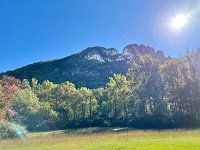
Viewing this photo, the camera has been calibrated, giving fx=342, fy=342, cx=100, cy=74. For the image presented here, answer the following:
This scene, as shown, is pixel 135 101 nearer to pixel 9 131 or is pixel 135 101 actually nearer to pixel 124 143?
pixel 9 131

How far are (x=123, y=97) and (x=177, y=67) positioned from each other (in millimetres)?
16565

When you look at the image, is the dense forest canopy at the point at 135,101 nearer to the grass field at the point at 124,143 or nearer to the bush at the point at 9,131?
the bush at the point at 9,131

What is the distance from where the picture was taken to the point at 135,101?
80625mm

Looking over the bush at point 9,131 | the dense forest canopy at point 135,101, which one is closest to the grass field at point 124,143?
the bush at point 9,131

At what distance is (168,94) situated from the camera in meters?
75.9

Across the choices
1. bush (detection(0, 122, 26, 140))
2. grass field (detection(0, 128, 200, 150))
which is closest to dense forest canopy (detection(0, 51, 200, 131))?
bush (detection(0, 122, 26, 140))

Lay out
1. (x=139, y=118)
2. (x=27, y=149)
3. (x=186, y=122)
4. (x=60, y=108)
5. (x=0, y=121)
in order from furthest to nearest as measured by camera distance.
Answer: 1. (x=60, y=108)
2. (x=139, y=118)
3. (x=186, y=122)
4. (x=0, y=121)
5. (x=27, y=149)

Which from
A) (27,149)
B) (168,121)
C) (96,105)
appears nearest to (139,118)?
(168,121)

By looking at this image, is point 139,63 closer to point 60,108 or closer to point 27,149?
point 60,108

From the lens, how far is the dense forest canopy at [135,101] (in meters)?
68.0

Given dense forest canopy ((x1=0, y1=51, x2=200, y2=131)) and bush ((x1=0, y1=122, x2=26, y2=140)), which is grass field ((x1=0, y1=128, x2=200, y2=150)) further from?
dense forest canopy ((x1=0, y1=51, x2=200, y2=131))

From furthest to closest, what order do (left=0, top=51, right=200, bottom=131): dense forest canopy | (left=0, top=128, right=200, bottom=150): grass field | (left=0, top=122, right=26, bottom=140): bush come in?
(left=0, top=51, right=200, bottom=131): dense forest canopy → (left=0, top=122, right=26, bottom=140): bush → (left=0, top=128, right=200, bottom=150): grass field

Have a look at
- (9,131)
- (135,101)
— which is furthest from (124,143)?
(135,101)

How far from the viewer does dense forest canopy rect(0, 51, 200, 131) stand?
6800cm
